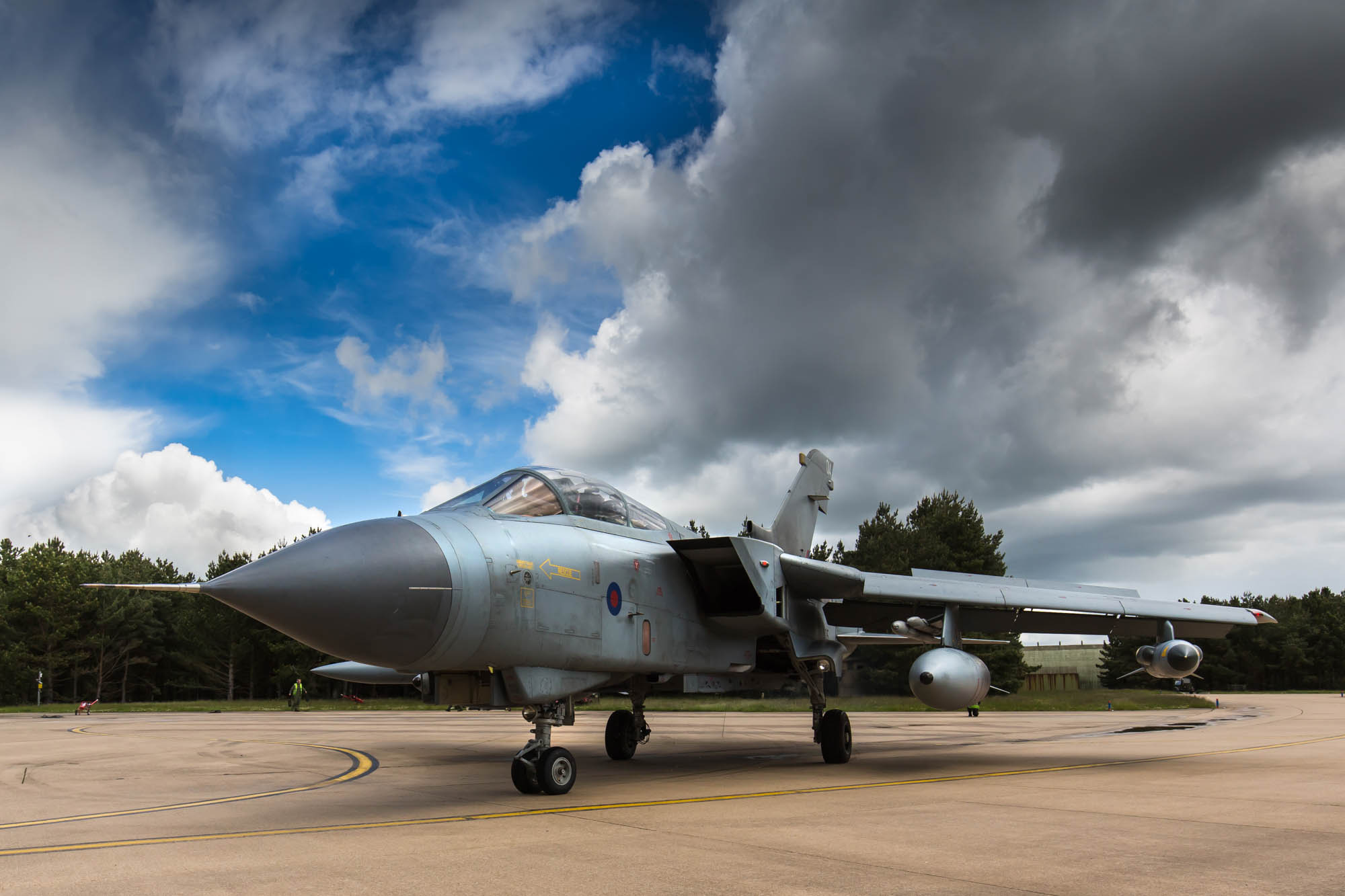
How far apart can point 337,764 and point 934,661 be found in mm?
8487

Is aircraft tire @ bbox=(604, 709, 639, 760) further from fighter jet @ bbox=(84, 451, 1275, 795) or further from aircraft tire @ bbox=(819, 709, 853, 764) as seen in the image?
aircraft tire @ bbox=(819, 709, 853, 764)

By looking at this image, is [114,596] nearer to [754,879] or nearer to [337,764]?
[337,764]

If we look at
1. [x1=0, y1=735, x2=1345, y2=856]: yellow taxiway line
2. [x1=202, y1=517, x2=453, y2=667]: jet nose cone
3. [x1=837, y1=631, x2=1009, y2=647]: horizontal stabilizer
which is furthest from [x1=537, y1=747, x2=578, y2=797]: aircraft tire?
[x1=837, y1=631, x2=1009, y2=647]: horizontal stabilizer

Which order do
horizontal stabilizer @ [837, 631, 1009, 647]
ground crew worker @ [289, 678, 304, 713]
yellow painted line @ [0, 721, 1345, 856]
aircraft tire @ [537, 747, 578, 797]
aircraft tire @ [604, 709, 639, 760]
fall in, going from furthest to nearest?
1. ground crew worker @ [289, 678, 304, 713]
2. horizontal stabilizer @ [837, 631, 1009, 647]
3. aircraft tire @ [604, 709, 639, 760]
4. aircraft tire @ [537, 747, 578, 797]
5. yellow painted line @ [0, 721, 1345, 856]

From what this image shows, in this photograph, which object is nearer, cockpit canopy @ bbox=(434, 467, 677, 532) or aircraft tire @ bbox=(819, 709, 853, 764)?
cockpit canopy @ bbox=(434, 467, 677, 532)

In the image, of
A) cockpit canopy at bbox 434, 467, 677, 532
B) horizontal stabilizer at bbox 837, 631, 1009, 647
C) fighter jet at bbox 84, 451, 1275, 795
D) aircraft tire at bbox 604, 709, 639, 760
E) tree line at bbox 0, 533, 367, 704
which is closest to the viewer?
fighter jet at bbox 84, 451, 1275, 795

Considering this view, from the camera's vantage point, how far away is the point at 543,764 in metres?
7.63

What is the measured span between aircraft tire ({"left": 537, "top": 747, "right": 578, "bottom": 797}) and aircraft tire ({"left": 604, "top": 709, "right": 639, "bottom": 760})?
4683 millimetres

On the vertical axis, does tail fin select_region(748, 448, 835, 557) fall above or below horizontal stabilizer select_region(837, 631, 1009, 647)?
above

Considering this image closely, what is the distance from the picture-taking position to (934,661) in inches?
411

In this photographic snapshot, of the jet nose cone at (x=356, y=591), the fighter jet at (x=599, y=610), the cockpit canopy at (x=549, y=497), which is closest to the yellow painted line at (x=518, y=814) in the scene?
the fighter jet at (x=599, y=610)

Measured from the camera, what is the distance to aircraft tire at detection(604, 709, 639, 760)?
12.4 m

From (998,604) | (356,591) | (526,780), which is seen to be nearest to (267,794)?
(526,780)

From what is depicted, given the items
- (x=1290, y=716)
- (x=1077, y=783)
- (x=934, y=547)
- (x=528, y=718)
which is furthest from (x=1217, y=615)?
(x=934, y=547)
